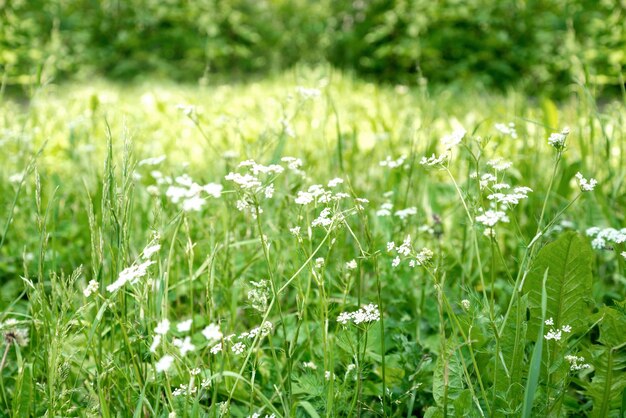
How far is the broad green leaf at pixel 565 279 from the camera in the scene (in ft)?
3.58

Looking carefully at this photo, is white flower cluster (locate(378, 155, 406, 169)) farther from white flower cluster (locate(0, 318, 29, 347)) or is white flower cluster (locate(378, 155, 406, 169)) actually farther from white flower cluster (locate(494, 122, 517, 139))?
white flower cluster (locate(0, 318, 29, 347))

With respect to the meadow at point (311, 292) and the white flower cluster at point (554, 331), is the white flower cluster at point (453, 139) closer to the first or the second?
the meadow at point (311, 292)

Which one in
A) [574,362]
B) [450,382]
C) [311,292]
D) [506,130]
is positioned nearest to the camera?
[574,362]

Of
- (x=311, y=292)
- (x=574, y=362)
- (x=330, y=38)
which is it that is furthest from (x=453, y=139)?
(x=330, y=38)

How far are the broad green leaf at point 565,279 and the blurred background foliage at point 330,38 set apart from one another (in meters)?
4.28

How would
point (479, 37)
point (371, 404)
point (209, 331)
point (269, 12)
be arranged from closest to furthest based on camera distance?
point (209, 331), point (371, 404), point (479, 37), point (269, 12)

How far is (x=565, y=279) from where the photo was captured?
3.67 feet

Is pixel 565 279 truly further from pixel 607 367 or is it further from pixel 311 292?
pixel 311 292

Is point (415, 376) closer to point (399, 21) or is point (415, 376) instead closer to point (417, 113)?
point (417, 113)

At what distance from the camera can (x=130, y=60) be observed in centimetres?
699

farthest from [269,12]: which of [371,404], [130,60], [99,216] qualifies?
[371,404]

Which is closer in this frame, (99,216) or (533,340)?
(533,340)

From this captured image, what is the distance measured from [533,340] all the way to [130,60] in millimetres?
6625

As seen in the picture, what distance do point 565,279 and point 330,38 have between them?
431 cm
